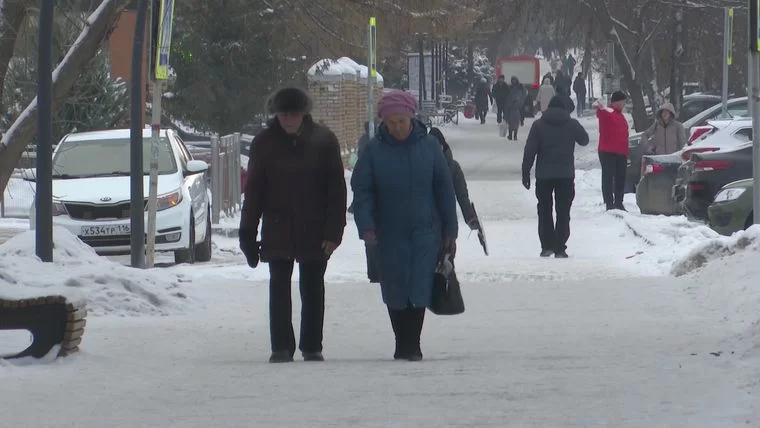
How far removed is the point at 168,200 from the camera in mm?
17328

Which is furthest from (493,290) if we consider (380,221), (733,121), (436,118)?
(436,118)

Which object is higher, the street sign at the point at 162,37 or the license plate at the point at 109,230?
the street sign at the point at 162,37

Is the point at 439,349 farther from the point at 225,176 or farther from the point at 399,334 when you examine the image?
the point at 225,176

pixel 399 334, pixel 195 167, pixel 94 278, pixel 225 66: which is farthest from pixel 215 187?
pixel 399 334

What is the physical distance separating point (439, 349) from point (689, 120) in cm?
2603

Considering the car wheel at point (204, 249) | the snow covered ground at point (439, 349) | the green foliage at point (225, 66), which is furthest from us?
the green foliage at point (225, 66)

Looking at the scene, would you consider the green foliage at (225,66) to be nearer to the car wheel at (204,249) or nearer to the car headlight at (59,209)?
the car wheel at (204,249)

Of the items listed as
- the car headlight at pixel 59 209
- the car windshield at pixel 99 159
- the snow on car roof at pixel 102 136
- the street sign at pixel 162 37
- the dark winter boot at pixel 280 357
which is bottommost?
the dark winter boot at pixel 280 357

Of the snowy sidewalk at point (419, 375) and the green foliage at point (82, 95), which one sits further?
the green foliage at point (82, 95)

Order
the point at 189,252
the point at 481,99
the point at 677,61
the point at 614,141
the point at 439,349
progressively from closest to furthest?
the point at 439,349 → the point at 189,252 → the point at 614,141 → the point at 677,61 → the point at 481,99

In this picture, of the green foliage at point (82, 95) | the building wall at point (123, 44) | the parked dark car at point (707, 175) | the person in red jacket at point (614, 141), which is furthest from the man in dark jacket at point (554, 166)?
the green foliage at point (82, 95)

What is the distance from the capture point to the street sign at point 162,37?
45.6 ft

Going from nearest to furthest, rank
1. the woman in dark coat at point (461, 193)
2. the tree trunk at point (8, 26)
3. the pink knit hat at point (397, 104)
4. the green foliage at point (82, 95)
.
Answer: the pink knit hat at point (397, 104) → the woman in dark coat at point (461, 193) → the tree trunk at point (8, 26) → the green foliage at point (82, 95)

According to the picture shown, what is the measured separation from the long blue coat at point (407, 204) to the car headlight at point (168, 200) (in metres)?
8.97
